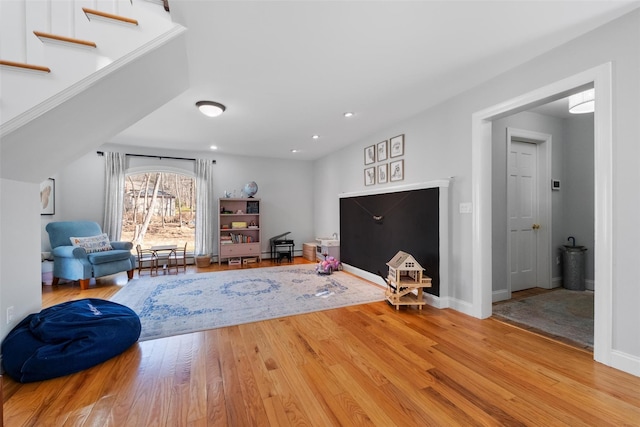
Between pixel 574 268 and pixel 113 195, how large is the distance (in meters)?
7.66

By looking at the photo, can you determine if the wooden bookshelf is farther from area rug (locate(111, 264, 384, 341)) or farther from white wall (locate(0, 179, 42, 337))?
white wall (locate(0, 179, 42, 337))

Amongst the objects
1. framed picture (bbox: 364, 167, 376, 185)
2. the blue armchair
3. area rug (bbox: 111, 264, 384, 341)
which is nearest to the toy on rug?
area rug (bbox: 111, 264, 384, 341)

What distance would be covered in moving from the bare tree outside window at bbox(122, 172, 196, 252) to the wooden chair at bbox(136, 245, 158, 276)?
0.25 m

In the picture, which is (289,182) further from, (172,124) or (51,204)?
(51,204)

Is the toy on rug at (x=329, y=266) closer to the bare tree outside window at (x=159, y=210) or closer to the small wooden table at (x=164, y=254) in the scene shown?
the small wooden table at (x=164, y=254)

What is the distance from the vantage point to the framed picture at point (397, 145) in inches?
148

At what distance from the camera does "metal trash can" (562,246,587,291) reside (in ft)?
11.7

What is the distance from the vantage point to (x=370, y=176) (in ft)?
14.7

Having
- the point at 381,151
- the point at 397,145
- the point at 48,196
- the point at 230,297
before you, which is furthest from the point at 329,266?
the point at 48,196

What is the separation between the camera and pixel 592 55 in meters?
1.91

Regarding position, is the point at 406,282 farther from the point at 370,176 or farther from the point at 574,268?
the point at 574,268

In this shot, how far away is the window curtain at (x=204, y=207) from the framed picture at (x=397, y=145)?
3.98 meters

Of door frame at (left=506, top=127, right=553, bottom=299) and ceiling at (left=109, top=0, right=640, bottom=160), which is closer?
ceiling at (left=109, top=0, right=640, bottom=160)

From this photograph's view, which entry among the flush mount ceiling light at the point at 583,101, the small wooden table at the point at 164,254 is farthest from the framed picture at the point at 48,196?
the flush mount ceiling light at the point at 583,101
